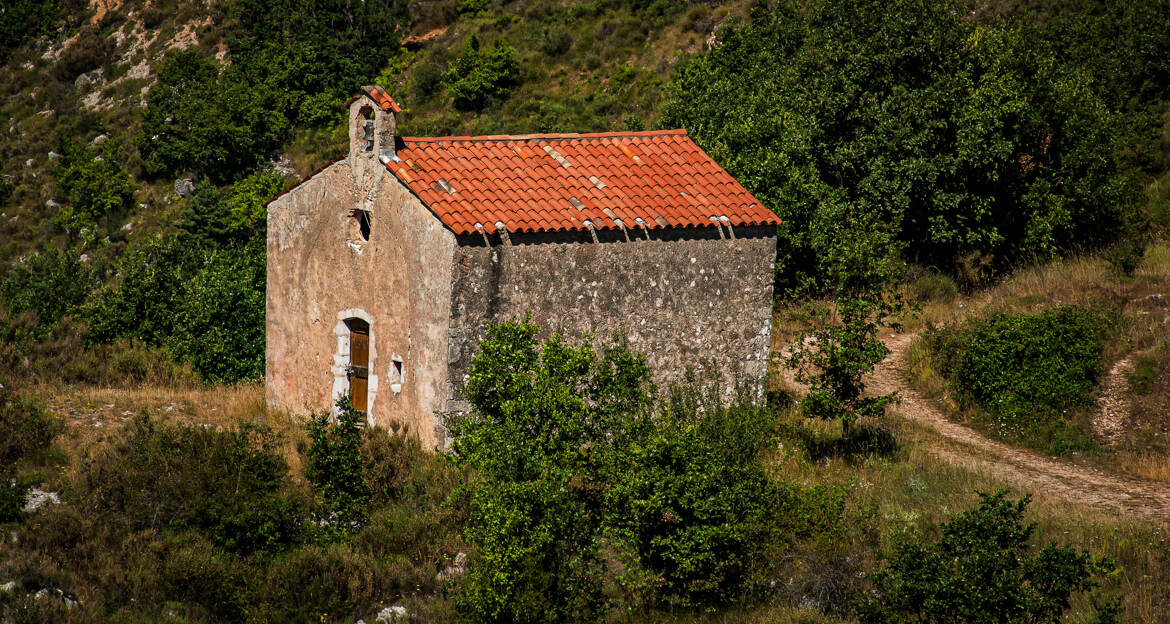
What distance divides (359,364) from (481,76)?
3047 centimetres

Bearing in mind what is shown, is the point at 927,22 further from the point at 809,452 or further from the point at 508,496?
the point at 508,496

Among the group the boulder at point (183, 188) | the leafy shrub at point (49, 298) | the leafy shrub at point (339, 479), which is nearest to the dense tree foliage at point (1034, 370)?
the leafy shrub at point (339, 479)

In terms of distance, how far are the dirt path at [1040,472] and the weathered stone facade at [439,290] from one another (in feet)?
11.1

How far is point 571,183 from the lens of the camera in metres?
15.2

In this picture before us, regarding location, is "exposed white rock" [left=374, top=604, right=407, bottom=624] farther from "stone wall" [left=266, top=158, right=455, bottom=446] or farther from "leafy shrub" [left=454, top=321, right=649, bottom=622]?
"stone wall" [left=266, top=158, right=455, bottom=446]

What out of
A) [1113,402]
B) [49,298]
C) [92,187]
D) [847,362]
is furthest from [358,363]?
[92,187]

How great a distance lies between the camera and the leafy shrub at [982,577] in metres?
9.42

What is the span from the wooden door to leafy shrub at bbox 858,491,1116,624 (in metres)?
8.31

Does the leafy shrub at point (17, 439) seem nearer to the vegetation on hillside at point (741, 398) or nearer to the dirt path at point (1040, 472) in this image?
the vegetation on hillside at point (741, 398)

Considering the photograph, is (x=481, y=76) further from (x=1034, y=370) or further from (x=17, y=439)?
(x=17, y=439)

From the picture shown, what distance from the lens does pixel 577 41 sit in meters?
46.6

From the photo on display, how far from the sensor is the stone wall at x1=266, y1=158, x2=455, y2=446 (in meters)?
13.9

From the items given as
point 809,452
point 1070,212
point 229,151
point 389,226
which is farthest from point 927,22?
point 229,151

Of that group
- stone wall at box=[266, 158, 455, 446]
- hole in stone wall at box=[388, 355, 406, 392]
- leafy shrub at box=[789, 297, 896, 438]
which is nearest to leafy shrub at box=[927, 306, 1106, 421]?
leafy shrub at box=[789, 297, 896, 438]
